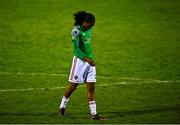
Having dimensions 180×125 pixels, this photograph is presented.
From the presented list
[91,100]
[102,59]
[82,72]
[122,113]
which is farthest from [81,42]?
[102,59]

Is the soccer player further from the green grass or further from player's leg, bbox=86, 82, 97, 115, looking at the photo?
the green grass

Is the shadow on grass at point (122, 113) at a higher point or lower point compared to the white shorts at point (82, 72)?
lower

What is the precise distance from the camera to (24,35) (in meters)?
25.1

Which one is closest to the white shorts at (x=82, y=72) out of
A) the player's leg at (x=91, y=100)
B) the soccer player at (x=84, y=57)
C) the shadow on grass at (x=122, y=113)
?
the soccer player at (x=84, y=57)

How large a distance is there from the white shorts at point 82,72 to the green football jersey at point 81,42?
0.47 ft

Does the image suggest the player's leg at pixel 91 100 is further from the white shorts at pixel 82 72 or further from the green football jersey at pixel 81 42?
the green football jersey at pixel 81 42

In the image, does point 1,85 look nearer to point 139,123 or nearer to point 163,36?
point 139,123

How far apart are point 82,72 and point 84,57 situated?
34 cm

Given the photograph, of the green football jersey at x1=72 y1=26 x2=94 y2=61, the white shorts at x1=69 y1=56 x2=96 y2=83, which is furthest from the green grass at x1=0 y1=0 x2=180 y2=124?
the green football jersey at x1=72 y1=26 x2=94 y2=61

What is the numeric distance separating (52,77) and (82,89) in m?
1.74

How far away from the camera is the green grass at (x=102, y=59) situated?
49.2ft

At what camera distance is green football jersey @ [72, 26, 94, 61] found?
14.1 meters

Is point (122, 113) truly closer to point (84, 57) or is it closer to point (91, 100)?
point (91, 100)

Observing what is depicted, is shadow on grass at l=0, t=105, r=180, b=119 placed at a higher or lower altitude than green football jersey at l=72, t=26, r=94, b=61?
lower
